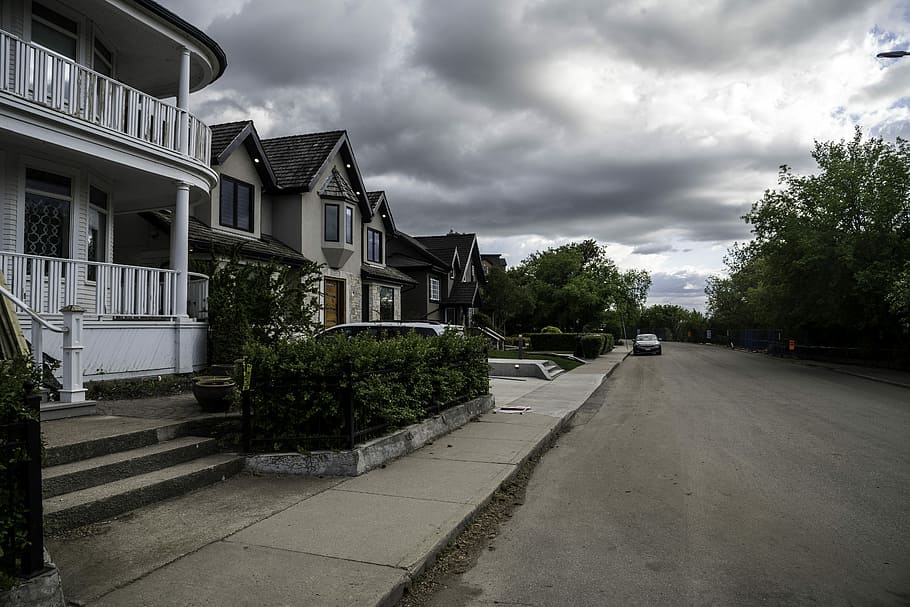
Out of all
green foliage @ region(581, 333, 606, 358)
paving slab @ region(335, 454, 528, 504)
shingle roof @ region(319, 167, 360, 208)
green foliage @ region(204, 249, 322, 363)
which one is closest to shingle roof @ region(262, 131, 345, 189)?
shingle roof @ region(319, 167, 360, 208)

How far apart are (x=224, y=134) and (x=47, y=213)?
31.4ft

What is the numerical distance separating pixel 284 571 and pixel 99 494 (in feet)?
6.78

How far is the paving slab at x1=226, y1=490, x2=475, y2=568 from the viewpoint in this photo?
481 centimetres

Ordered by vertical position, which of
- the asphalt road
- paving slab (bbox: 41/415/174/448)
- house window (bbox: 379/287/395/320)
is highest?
house window (bbox: 379/287/395/320)

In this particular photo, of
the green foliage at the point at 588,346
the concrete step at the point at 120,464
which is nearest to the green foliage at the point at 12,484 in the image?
the concrete step at the point at 120,464

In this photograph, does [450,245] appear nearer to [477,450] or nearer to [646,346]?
[646,346]

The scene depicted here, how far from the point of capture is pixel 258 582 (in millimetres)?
4215

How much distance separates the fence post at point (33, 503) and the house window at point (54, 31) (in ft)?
37.2

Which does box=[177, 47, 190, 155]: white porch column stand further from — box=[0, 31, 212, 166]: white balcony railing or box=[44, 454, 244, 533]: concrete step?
box=[44, 454, 244, 533]: concrete step

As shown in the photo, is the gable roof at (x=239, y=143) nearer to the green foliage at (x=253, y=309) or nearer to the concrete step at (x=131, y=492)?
the green foliage at (x=253, y=309)

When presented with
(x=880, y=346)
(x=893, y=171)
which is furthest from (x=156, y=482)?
(x=880, y=346)

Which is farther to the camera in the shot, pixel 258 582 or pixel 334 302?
pixel 334 302

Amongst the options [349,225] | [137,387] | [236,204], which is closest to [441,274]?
[349,225]

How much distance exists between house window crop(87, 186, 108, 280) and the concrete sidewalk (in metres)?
8.81
